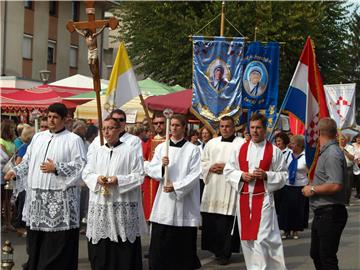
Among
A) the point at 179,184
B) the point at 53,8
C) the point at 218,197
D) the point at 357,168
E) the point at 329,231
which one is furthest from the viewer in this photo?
the point at 53,8

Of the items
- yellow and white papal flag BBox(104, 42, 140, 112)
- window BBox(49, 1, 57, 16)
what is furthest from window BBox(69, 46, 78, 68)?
yellow and white papal flag BBox(104, 42, 140, 112)

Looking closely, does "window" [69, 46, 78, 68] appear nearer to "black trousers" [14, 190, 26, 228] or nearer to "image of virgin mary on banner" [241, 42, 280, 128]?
"black trousers" [14, 190, 26, 228]

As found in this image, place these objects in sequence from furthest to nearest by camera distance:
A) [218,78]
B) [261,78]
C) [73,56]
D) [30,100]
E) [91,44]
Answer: [73,56], [30,100], [261,78], [218,78], [91,44]

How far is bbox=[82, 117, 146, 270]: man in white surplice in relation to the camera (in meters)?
7.31

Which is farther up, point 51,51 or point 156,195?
point 51,51

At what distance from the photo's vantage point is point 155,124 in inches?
376

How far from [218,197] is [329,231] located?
301cm

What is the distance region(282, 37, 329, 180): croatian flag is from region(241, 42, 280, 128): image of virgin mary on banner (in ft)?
7.16

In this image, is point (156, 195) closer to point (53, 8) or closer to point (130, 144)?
point (130, 144)

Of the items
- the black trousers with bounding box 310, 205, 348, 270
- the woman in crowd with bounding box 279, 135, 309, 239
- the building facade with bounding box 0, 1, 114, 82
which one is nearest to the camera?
the black trousers with bounding box 310, 205, 348, 270

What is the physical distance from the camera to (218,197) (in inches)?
386

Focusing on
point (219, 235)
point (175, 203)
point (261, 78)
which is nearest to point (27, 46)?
point (261, 78)

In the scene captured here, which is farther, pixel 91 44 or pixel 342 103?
pixel 342 103

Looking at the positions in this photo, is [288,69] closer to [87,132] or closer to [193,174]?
[87,132]
